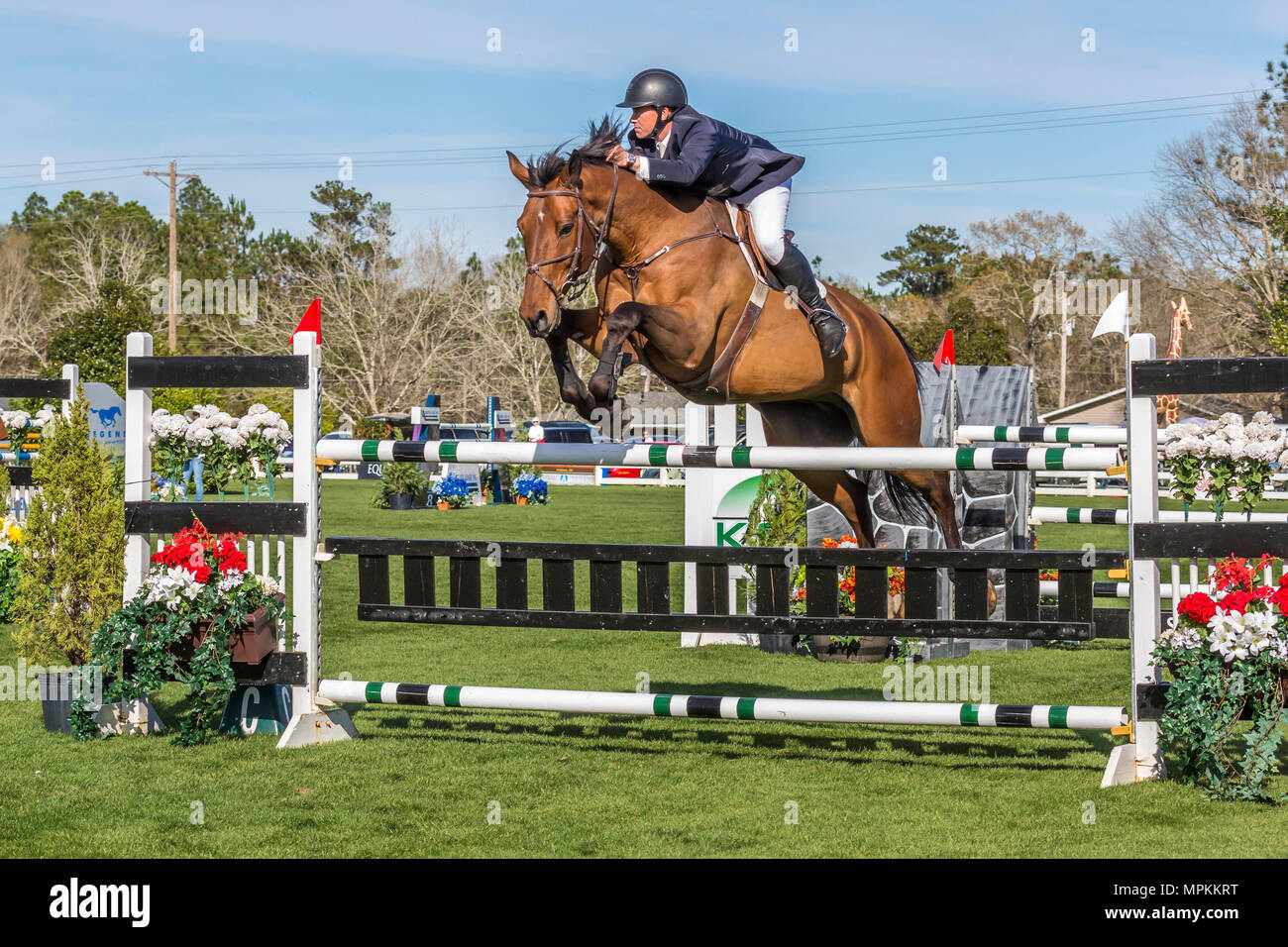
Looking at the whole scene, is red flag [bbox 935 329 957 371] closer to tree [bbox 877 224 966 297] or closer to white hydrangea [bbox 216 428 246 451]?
white hydrangea [bbox 216 428 246 451]

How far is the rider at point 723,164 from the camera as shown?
4902 mm

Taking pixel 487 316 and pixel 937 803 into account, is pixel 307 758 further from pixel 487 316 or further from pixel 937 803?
pixel 487 316

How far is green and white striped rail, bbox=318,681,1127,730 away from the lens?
4320 millimetres

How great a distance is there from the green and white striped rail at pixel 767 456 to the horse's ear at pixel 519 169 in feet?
3.47

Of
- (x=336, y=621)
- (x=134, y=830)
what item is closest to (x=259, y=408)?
(x=336, y=621)

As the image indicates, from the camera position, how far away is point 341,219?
47.6m

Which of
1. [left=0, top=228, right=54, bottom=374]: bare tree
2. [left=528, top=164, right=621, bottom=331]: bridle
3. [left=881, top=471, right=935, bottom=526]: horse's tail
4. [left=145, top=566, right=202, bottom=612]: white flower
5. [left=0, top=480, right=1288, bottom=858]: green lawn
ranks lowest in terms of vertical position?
[left=0, top=480, right=1288, bottom=858]: green lawn

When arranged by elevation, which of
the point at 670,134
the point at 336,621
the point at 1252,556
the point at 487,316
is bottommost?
the point at 336,621

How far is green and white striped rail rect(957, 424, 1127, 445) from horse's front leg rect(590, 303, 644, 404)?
217 cm

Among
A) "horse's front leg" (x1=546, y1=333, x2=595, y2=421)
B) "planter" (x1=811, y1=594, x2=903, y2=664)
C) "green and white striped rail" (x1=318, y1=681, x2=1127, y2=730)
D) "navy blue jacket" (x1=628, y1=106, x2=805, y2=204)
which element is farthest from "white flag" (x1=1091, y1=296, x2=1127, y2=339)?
"planter" (x1=811, y1=594, x2=903, y2=664)

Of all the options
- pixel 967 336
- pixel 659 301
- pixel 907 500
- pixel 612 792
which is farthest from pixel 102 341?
pixel 612 792

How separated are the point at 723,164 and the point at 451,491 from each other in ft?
58.0

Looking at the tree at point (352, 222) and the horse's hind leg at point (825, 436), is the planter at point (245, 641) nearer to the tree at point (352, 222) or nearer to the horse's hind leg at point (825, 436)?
the horse's hind leg at point (825, 436)
